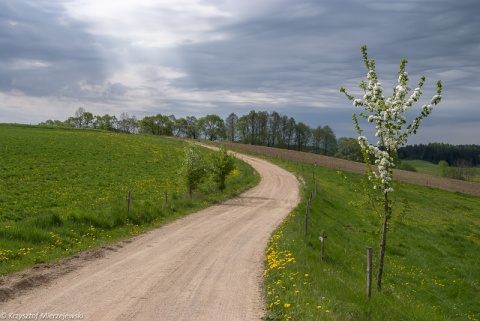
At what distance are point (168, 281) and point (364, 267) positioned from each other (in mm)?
10940

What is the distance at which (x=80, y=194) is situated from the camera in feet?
100.0

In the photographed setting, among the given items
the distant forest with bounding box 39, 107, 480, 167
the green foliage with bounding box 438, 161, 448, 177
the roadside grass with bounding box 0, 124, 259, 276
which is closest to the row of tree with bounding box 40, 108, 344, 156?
the distant forest with bounding box 39, 107, 480, 167

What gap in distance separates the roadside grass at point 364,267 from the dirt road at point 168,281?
95 cm

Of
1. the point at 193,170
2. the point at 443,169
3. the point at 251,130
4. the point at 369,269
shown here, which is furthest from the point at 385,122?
the point at 251,130

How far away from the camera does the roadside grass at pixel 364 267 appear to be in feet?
35.2

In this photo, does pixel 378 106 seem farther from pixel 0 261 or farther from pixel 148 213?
pixel 148 213

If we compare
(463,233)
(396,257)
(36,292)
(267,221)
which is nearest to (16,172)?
(267,221)

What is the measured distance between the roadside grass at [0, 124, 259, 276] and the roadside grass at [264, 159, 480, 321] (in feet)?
25.9

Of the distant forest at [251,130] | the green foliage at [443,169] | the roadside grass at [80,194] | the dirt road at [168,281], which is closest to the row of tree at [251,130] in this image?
the distant forest at [251,130]

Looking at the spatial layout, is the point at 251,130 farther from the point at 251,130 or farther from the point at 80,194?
the point at 80,194

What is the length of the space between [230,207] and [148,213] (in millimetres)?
8575

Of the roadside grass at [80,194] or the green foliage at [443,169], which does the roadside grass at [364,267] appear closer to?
the roadside grass at [80,194]

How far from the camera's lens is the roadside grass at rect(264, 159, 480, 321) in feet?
35.2

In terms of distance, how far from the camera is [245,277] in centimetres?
1311
